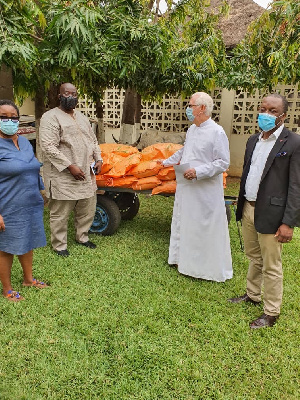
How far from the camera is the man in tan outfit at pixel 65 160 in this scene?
417 centimetres

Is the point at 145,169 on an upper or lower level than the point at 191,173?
lower

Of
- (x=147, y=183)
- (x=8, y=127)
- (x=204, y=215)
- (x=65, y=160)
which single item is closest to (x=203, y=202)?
(x=204, y=215)

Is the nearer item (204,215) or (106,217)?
(204,215)

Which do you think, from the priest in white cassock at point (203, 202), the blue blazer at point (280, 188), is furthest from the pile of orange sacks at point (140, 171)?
the blue blazer at point (280, 188)

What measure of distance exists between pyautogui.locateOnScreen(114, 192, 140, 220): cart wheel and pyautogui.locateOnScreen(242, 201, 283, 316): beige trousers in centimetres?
284

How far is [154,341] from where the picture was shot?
294 cm

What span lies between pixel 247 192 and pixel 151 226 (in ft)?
9.41

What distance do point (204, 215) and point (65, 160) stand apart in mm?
1759

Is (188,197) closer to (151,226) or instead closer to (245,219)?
(245,219)

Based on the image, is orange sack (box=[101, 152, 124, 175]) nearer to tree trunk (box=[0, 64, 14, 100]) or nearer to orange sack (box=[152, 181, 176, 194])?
orange sack (box=[152, 181, 176, 194])

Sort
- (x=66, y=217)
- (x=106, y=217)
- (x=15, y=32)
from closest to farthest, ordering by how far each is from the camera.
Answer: (x=15, y=32) → (x=66, y=217) → (x=106, y=217)

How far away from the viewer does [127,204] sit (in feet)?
19.6

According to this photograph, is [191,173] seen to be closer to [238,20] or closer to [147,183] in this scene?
[147,183]

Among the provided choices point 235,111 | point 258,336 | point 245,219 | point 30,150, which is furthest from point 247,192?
point 235,111
